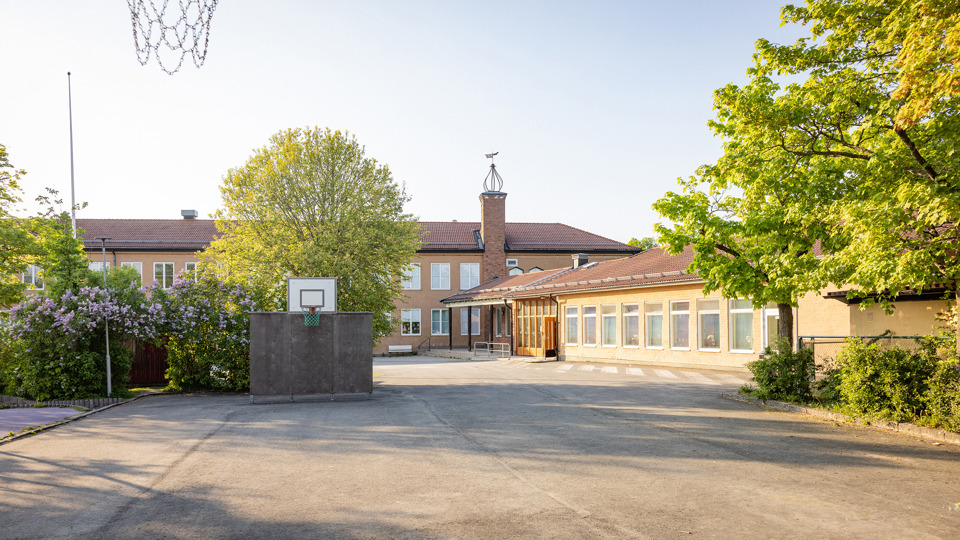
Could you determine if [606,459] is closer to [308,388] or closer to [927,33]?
[927,33]

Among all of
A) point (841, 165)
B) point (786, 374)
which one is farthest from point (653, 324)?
point (841, 165)

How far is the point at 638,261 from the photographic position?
33156mm

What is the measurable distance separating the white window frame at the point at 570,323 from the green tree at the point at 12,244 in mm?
22385

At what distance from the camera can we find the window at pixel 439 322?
48.5 meters

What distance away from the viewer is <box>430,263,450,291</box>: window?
49.2 m

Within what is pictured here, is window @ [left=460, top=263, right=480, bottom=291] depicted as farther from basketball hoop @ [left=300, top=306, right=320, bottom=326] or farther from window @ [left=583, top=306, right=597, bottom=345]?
basketball hoop @ [left=300, top=306, right=320, bottom=326]

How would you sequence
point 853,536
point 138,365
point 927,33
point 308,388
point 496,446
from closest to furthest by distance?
point 853,536 < point 927,33 < point 496,446 < point 308,388 < point 138,365

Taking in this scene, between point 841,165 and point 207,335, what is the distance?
51.8 ft

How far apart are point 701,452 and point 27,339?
15.8 m

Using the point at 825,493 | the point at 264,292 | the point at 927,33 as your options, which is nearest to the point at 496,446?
the point at 825,493

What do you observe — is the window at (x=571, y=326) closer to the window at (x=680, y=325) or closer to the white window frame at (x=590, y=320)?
the white window frame at (x=590, y=320)

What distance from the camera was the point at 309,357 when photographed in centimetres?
1662

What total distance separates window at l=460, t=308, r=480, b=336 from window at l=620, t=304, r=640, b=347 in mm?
17726

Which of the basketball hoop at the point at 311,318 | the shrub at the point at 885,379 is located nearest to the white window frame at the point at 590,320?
the basketball hoop at the point at 311,318
